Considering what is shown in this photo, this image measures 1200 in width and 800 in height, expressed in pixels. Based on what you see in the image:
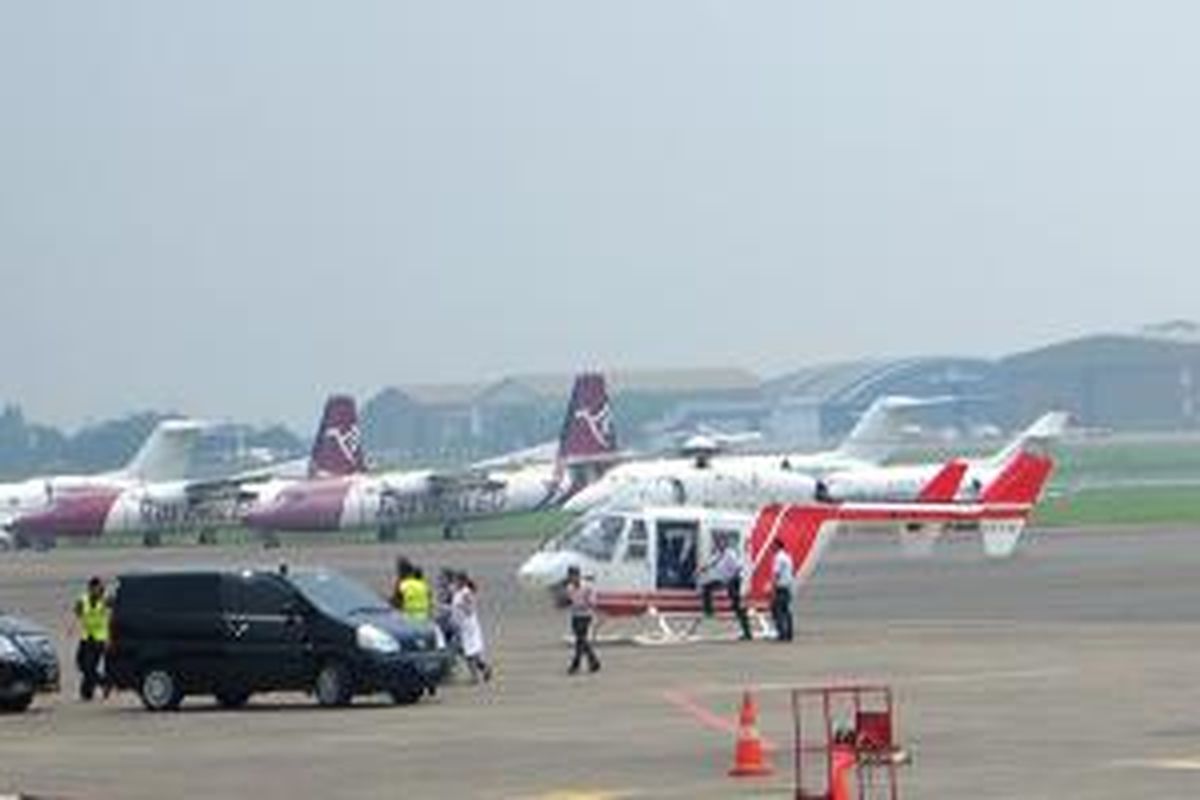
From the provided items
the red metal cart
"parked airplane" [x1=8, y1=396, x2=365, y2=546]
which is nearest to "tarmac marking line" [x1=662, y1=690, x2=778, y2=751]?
the red metal cart

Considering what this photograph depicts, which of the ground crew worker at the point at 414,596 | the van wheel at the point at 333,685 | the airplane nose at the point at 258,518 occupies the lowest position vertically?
the airplane nose at the point at 258,518

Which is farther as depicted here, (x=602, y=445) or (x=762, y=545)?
(x=602, y=445)

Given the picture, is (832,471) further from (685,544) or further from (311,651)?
(311,651)

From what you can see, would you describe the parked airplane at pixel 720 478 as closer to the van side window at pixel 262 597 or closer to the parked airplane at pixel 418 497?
the parked airplane at pixel 418 497

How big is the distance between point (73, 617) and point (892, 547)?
4201 cm

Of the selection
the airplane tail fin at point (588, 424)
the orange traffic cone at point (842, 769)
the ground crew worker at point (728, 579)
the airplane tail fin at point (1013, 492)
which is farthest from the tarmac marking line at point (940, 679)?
the airplane tail fin at point (588, 424)

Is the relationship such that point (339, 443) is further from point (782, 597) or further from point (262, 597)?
point (262, 597)

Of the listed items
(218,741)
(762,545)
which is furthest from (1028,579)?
(218,741)

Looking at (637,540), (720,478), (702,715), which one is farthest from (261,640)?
(720,478)

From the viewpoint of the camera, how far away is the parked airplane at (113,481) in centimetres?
12762

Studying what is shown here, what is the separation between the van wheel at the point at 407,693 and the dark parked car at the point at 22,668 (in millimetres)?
4422

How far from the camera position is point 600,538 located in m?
51.7

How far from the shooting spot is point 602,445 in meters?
134

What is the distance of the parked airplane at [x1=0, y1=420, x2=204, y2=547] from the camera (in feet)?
419
